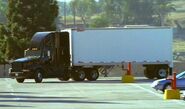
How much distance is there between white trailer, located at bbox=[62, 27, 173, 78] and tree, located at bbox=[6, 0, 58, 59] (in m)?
19.1

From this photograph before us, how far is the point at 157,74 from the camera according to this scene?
142ft

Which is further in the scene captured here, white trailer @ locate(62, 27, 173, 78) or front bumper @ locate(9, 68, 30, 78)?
white trailer @ locate(62, 27, 173, 78)

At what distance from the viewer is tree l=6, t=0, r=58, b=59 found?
61.1m

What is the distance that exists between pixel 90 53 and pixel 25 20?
67.9 ft

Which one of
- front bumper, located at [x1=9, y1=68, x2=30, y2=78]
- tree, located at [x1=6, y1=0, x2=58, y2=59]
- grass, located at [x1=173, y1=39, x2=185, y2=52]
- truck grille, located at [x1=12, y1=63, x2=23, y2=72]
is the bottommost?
grass, located at [x1=173, y1=39, x2=185, y2=52]

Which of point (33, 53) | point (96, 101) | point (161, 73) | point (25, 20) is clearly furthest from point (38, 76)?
point (25, 20)

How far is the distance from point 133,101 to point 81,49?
1863 cm

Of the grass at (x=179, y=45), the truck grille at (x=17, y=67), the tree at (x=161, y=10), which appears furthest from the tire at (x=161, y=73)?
the tree at (x=161, y=10)

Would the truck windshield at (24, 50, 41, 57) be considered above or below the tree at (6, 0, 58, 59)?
below

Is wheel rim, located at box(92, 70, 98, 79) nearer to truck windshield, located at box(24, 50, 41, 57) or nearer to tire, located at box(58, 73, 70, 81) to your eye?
tire, located at box(58, 73, 70, 81)

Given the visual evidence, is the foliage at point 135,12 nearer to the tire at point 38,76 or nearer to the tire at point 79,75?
the tire at point 79,75

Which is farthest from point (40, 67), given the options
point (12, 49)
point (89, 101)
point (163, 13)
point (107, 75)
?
point (163, 13)

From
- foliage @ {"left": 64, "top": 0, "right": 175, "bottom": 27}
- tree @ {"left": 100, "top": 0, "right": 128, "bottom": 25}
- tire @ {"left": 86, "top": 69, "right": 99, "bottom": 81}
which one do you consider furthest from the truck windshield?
tree @ {"left": 100, "top": 0, "right": 128, "bottom": 25}

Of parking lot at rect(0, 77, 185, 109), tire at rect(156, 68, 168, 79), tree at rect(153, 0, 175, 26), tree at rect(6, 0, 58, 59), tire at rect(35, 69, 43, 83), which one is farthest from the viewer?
tree at rect(153, 0, 175, 26)
